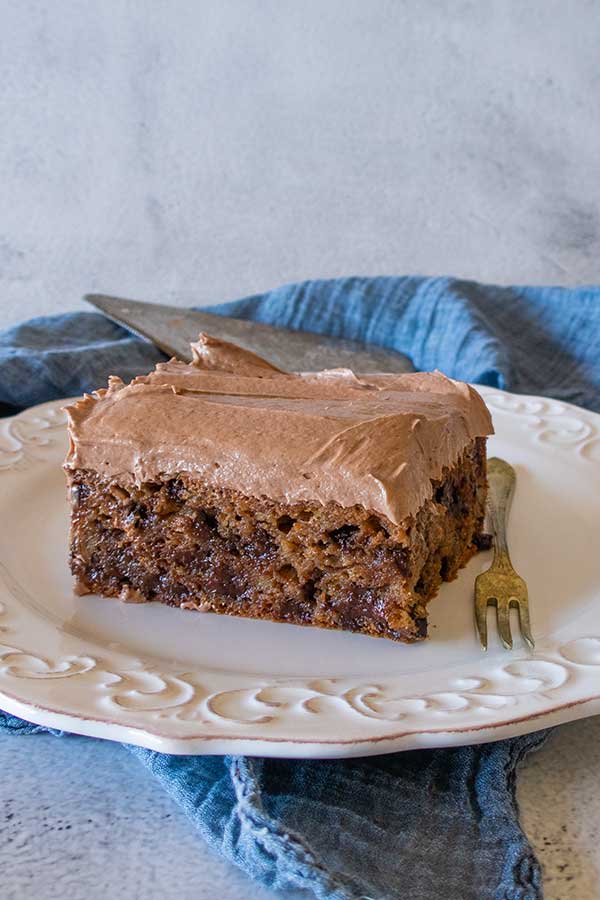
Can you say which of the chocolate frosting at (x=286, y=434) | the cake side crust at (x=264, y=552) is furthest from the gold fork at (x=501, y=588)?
the chocolate frosting at (x=286, y=434)

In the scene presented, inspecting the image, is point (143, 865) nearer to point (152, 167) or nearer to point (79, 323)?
point (79, 323)

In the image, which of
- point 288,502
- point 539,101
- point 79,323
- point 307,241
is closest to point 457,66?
point 539,101

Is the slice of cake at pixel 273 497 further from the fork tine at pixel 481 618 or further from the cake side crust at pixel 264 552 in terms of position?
the fork tine at pixel 481 618

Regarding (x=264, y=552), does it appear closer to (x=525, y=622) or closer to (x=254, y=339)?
(x=525, y=622)

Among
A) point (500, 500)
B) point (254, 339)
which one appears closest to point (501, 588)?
point (500, 500)

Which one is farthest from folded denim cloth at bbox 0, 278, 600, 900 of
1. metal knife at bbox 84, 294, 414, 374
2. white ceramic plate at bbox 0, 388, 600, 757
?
metal knife at bbox 84, 294, 414, 374
